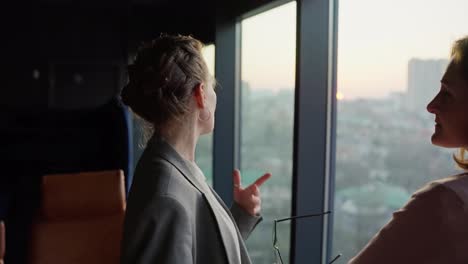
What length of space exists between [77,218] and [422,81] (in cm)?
134

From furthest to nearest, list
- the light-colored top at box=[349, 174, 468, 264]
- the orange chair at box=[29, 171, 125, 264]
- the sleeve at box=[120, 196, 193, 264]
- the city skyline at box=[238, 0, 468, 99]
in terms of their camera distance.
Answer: the orange chair at box=[29, 171, 125, 264] → the city skyline at box=[238, 0, 468, 99] → the sleeve at box=[120, 196, 193, 264] → the light-colored top at box=[349, 174, 468, 264]

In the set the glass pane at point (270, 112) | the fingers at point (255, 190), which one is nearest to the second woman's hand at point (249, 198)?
the fingers at point (255, 190)

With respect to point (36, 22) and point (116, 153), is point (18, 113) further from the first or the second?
point (36, 22)

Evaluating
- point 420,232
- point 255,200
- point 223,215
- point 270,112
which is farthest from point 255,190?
point 270,112

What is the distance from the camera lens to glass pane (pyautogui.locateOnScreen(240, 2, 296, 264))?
240cm

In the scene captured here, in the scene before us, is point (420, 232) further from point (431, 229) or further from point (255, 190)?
point (255, 190)

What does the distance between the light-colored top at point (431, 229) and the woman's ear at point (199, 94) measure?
1.63 feet

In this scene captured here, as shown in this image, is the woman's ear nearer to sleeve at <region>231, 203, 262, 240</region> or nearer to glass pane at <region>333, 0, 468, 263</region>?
sleeve at <region>231, 203, 262, 240</region>

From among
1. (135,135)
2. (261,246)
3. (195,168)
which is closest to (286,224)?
(261,246)

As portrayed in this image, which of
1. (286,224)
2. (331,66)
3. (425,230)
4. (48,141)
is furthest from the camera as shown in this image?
(48,141)

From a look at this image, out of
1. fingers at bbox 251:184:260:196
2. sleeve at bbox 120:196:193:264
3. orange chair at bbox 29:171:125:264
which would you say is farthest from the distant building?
orange chair at bbox 29:171:125:264

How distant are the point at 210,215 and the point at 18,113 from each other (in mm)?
1996

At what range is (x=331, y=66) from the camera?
6.81 ft

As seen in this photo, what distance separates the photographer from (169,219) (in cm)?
93
